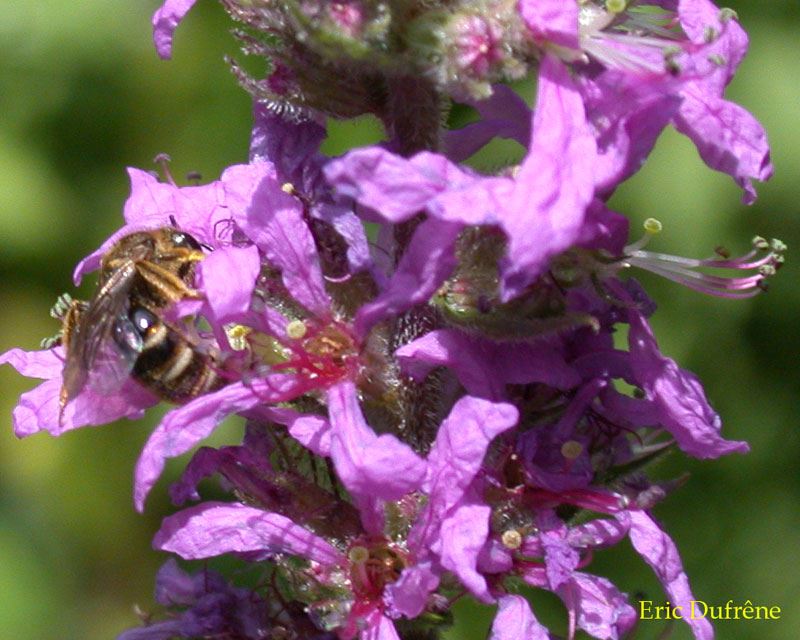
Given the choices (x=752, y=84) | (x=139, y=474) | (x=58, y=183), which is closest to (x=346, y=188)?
(x=139, y=474)

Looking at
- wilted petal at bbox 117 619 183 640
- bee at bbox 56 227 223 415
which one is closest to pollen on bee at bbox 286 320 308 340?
bee at bbox 56 227 223 415

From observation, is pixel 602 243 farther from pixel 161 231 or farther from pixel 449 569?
pixel 161 231

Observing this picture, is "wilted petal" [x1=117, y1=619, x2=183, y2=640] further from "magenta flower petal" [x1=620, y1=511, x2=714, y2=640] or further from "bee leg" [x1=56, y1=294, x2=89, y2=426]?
"magenta flower petal" [x1=620, y1=511, x2=714, y2=640]

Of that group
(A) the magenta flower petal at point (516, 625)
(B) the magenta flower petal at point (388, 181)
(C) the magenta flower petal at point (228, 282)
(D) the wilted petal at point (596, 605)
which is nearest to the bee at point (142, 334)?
(C) the magenta flower petal at point (228, 282)

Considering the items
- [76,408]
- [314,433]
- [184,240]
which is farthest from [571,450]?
[76,408]

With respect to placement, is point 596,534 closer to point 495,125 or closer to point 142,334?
point 495,125
